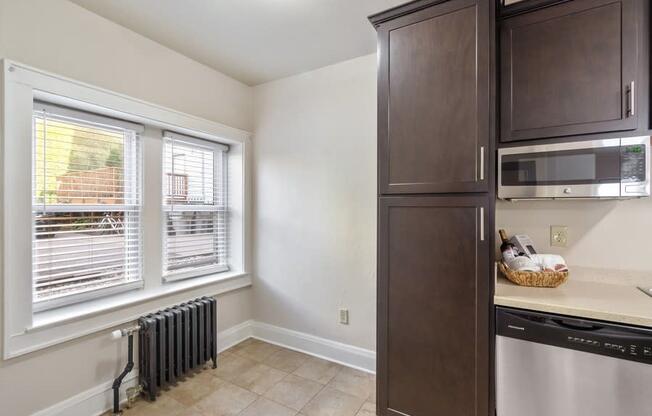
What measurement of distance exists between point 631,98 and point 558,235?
808mm

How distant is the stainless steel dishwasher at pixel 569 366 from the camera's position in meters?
1.23

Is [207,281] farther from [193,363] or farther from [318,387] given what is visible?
[318,387]

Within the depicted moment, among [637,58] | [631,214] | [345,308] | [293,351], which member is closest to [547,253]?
[631,214]

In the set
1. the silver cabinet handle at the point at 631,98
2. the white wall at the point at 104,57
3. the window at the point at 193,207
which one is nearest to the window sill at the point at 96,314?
the window at the point at 193,207

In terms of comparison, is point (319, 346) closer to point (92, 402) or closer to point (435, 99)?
point (92, 402)

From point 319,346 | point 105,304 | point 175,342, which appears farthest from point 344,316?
point 105,304

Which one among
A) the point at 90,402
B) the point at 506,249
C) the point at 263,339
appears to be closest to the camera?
the point at 506,249

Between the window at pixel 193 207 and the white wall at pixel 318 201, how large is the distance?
0.38m

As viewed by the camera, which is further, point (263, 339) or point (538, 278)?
point (263, 339)

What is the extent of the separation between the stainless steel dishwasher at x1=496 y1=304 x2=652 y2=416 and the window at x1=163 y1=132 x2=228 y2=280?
97.7 inches

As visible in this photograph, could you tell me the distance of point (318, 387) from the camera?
2.30m

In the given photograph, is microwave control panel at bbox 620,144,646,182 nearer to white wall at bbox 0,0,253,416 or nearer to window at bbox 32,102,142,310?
white wall at bbox 0,0,253,416

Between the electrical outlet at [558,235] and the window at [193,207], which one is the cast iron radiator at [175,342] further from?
the electrical outlet at [558,235]

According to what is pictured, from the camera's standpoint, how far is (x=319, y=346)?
109 inches
